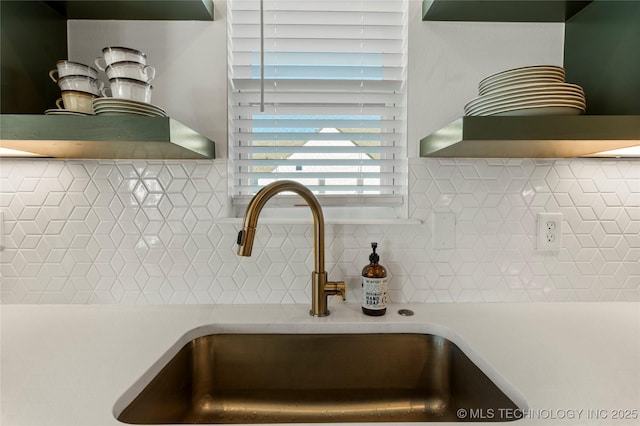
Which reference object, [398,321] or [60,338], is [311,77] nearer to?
[398,321]

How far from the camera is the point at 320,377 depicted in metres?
0.97

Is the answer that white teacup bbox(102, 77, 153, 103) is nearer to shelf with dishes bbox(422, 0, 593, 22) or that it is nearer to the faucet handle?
the faucet handle

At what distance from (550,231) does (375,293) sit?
59 centimetres

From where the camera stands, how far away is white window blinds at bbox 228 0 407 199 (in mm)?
1133

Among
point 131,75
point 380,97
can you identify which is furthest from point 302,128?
point 131,75

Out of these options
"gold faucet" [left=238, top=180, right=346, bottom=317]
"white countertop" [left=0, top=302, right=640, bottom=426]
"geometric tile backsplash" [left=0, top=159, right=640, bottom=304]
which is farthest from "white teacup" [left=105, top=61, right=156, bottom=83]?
"white countertop" [left=0, top=302, right=640, bottom=426]

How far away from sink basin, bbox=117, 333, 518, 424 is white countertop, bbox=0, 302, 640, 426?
0.12ft

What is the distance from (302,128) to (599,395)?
979 millimetres

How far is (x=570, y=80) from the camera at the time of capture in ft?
3.57

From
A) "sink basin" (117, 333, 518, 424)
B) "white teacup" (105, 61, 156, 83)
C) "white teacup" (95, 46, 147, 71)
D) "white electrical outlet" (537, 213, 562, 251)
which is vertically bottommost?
"sink basin" (117, 333, 518, 424)

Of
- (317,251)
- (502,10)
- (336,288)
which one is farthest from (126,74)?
(502,10)

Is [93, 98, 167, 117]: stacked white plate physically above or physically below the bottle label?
above

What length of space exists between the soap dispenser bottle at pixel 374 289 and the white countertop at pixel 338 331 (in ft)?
0.09

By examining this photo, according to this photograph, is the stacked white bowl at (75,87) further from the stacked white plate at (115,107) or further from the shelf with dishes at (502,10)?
the shelf with dishes at (502,10)
